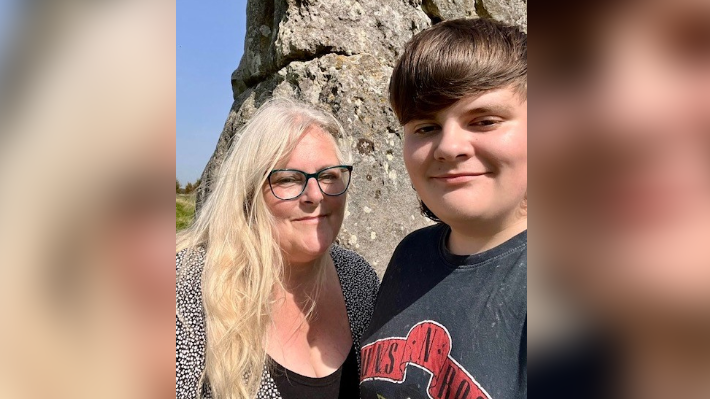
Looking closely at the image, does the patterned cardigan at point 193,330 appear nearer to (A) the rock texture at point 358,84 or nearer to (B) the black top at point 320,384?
(B) the black top at point 320,384

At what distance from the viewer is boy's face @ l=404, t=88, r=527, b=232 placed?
130 centimetres

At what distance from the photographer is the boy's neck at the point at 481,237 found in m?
1.42

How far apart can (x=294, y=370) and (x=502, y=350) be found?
1.05 meters

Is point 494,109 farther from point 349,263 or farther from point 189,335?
point 349,263

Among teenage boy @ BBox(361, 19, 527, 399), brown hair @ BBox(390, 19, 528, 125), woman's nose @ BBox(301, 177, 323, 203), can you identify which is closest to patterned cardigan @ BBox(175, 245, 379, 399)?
woman's nose @ BBox(301, 177, 323, 203)

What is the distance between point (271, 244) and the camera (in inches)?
85.8

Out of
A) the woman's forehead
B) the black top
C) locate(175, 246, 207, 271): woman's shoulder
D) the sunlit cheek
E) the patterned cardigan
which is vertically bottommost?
the black top

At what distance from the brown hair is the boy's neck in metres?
0.35

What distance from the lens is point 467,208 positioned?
1.36 metres

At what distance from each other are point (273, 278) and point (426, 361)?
0.94 m
